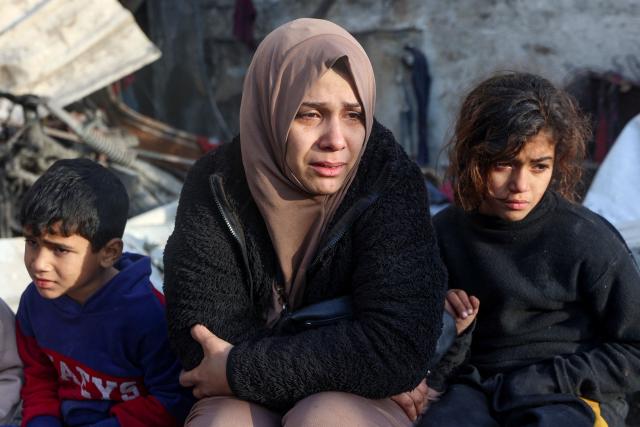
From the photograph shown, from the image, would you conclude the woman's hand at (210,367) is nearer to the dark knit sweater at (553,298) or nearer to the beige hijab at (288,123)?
the beige hijab at (288,123)

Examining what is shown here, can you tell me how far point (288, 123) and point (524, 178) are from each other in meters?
0.67

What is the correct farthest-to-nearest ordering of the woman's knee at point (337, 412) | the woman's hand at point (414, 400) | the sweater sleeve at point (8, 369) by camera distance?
the sweater sleeve at point (8, 369) < the woman's hand at point (414, 400) < the woman's knee at point (337, 412)

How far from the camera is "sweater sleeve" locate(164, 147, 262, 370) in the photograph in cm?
203

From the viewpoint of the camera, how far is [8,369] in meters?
2.33

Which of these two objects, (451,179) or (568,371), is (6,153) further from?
(568,371)

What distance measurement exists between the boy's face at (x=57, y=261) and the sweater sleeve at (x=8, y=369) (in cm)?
21

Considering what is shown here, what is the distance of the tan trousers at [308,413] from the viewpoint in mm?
1839

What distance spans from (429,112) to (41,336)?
6085 mm

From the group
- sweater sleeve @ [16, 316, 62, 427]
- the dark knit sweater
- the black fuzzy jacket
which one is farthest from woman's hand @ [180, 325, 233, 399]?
the dark knit sweater

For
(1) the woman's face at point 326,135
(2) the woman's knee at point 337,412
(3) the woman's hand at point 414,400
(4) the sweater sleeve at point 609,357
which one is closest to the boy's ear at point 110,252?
(1) the woman's face at point 326,135

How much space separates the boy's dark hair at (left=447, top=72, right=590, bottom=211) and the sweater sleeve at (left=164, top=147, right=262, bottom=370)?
2.32 feet

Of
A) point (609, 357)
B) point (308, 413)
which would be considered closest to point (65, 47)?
point (308, 413)

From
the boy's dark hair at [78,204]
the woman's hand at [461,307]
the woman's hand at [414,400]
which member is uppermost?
the boy's dark hair at [78,204]

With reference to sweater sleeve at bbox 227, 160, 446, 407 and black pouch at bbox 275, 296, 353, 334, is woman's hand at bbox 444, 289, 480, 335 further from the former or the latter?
black pouch at bbox 275, 296, 353, 334
